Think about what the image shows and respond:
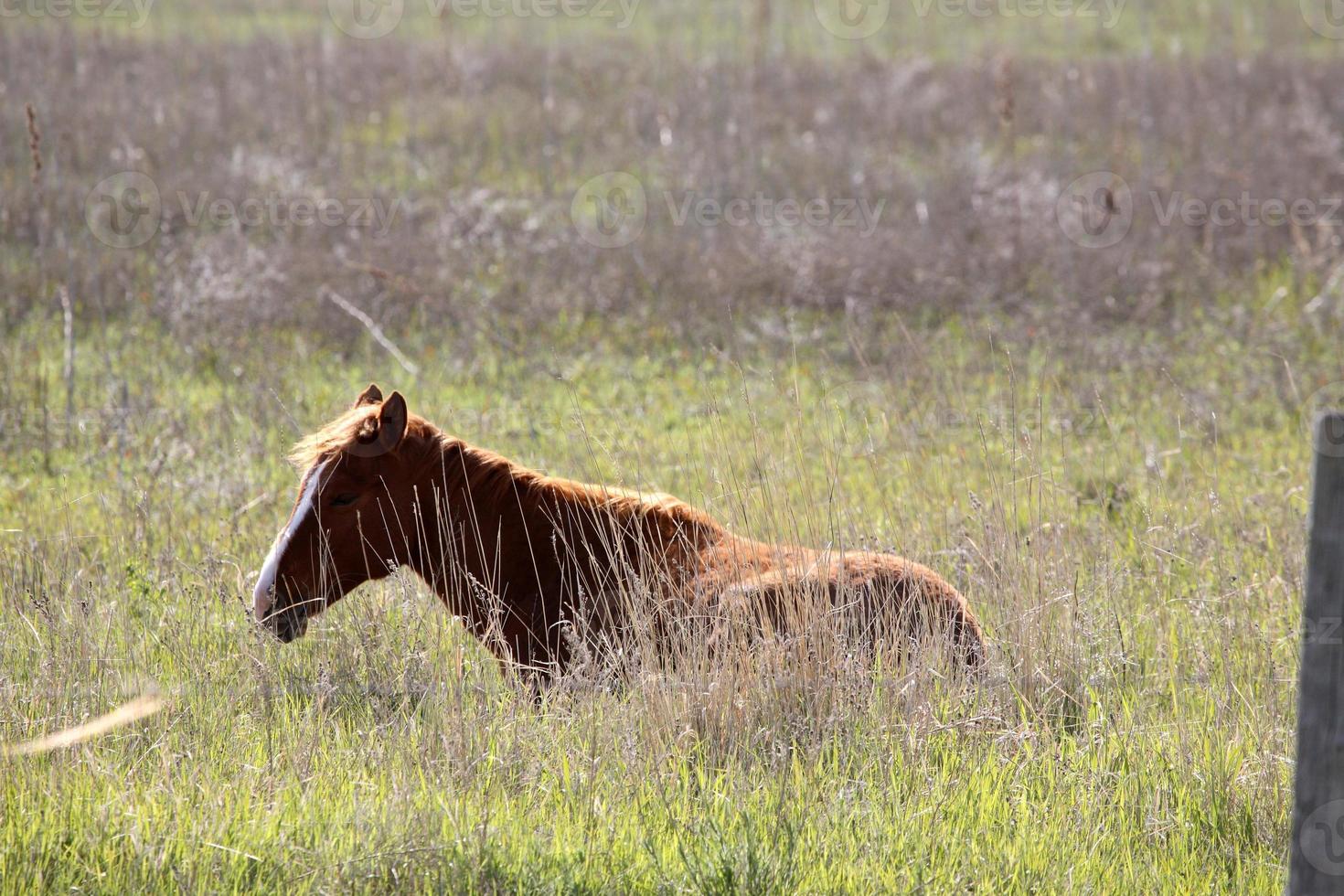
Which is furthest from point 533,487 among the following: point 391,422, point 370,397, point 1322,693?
point 1322,693

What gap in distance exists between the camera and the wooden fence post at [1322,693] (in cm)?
235

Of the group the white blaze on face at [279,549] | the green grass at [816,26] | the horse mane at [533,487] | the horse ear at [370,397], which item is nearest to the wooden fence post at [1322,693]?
the horse mane at [533,487]

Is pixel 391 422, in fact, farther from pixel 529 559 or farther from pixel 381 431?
pixel 529 559

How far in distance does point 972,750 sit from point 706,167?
11968mm

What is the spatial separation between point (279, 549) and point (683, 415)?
4551mm

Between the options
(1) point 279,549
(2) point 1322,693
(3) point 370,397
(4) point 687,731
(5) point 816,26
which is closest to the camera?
(2) point 1322,693

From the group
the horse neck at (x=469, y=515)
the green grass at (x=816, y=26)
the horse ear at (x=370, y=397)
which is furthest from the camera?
the green grass at (x=816, y=26)

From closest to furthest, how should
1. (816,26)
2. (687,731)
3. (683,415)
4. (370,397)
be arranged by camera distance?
(687,731), (370,397), (683,415), (816,26)

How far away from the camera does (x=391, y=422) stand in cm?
436

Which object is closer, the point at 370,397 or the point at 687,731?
the point at 687,731

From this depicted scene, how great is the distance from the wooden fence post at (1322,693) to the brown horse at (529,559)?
1634 millimetres

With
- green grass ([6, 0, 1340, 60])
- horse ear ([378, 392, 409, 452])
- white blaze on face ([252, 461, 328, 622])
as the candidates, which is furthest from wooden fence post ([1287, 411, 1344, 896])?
green grass ([6, 0, 1340, 60])

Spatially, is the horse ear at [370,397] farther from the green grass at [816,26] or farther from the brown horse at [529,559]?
the green grass at [816,26]

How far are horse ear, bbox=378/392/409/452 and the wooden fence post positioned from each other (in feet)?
9.65
